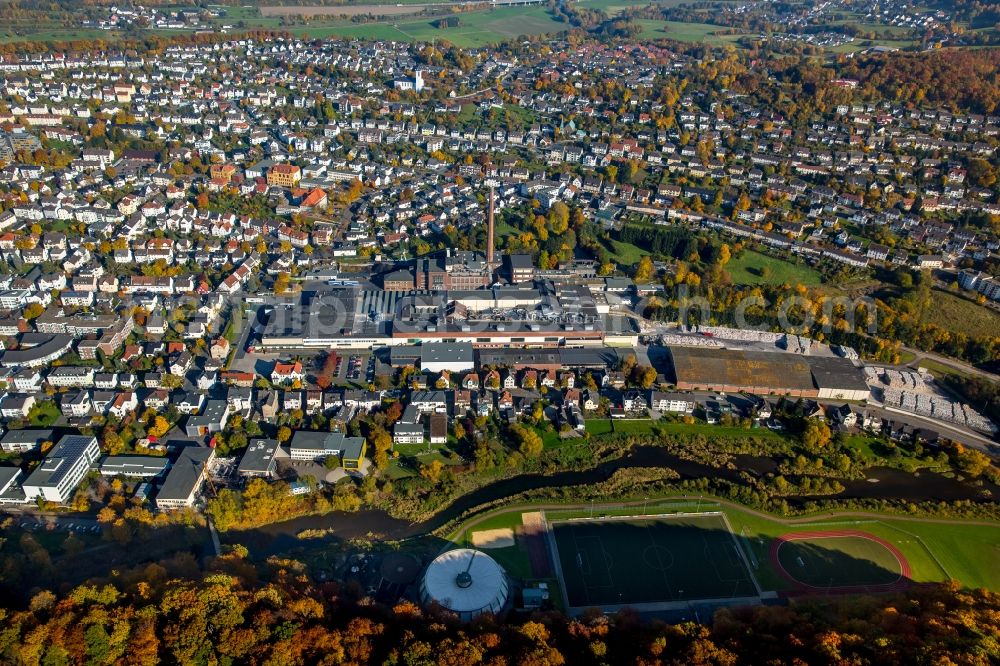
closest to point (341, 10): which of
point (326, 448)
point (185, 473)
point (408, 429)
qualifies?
point (408, 429)

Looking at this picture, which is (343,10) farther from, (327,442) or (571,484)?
(571,484)

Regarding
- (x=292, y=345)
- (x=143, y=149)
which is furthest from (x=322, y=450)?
(x=143, y=149)

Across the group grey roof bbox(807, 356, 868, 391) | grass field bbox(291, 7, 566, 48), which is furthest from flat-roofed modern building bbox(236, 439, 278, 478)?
grass field bbox(291, 7, 566, 48)

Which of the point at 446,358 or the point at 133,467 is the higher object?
the point at 446,358

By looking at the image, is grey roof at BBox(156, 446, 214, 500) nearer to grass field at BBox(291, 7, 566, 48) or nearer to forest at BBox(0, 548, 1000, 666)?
forest at BBox(0, 548, 1000, 666)

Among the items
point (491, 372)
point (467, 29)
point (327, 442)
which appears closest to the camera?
point (327, 442)

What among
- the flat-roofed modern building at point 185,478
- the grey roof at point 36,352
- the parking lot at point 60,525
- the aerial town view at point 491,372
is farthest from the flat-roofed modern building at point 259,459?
the grey roof at point 36,352

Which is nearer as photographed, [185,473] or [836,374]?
[185,473]
